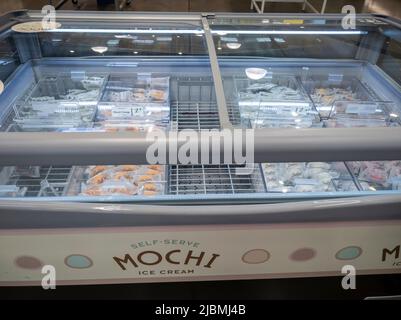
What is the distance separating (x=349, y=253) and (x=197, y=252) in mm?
624

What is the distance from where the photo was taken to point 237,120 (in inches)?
66.8

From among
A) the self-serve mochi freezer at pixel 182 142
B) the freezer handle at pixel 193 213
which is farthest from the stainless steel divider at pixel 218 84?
the freezer handle at pixel 193 213

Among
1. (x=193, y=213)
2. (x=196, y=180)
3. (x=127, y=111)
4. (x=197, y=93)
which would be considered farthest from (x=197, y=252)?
(x=197, y=93)

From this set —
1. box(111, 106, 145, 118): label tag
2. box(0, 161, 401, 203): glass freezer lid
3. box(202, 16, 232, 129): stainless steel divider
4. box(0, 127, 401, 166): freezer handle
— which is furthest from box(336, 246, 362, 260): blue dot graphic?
box(111, 106, 145, 118): label tag

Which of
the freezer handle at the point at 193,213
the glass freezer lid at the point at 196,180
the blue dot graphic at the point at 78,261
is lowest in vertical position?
the blue dot graphic at the point at 78,261

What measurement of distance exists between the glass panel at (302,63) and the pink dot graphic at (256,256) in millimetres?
870

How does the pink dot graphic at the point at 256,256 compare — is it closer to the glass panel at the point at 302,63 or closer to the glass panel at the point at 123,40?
the glass panel at the point at 302,63

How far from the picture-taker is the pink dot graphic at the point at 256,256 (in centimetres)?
127

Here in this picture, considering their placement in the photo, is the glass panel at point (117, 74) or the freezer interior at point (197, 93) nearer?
the freezer interior at point (197, 93)

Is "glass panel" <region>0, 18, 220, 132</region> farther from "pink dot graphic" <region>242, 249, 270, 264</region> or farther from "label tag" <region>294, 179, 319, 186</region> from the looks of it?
"pink dot graphic" <region>242, 249, 270, 264</region>

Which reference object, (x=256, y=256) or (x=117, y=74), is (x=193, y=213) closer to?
(x=256, y=256)
